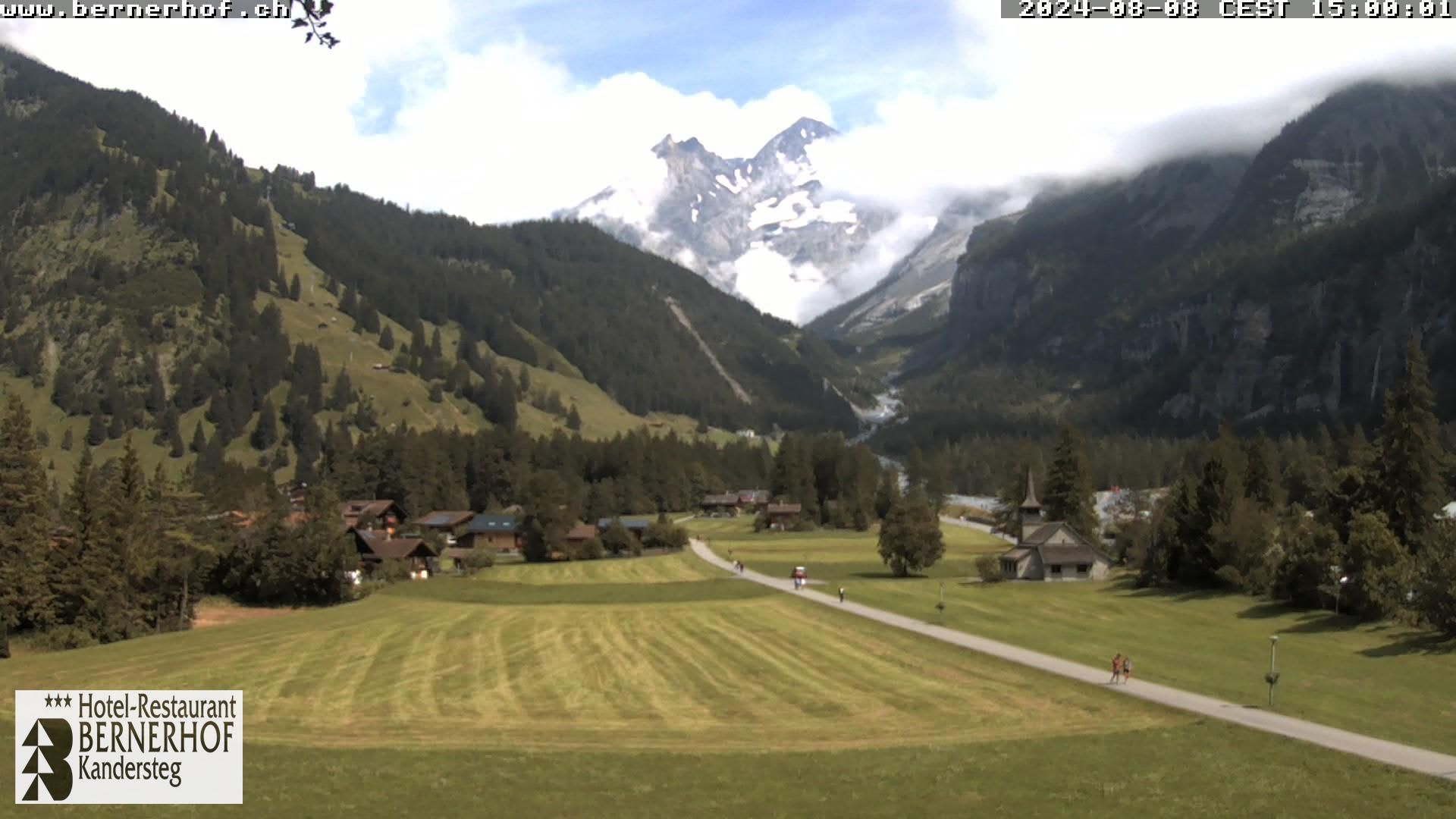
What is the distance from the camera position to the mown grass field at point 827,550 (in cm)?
11075

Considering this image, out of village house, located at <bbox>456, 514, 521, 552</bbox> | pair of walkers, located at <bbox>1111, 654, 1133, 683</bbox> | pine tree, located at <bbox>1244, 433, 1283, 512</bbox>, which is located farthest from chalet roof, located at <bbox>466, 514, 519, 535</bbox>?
pair of walkers, located at <bbox>1111, 654, 1133, 683</bbox>

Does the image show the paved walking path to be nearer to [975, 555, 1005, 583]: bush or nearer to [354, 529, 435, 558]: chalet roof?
[975, 555, 1005, 583]: bush

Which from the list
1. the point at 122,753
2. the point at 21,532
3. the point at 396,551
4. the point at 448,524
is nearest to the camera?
the point at 122,753

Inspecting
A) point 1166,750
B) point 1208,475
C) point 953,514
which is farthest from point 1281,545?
point 953,514

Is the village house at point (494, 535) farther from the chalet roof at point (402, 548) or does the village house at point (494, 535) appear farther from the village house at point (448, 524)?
the chalet roof at point (402, 548)

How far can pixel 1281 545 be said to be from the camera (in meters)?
83.1

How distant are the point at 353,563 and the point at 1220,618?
6861 cm

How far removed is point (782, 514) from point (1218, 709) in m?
125

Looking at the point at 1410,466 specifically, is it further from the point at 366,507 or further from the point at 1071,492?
the point at 366,507

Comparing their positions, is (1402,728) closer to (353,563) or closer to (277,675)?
(277,675)

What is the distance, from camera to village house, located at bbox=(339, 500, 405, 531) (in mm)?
148500

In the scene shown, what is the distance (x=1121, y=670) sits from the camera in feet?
171

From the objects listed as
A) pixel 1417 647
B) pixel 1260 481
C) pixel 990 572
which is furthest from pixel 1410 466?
pixel 990 572

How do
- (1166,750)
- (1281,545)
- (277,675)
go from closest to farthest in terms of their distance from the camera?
1. (1166,750)
2. (277,675)
3. (1281,545)
